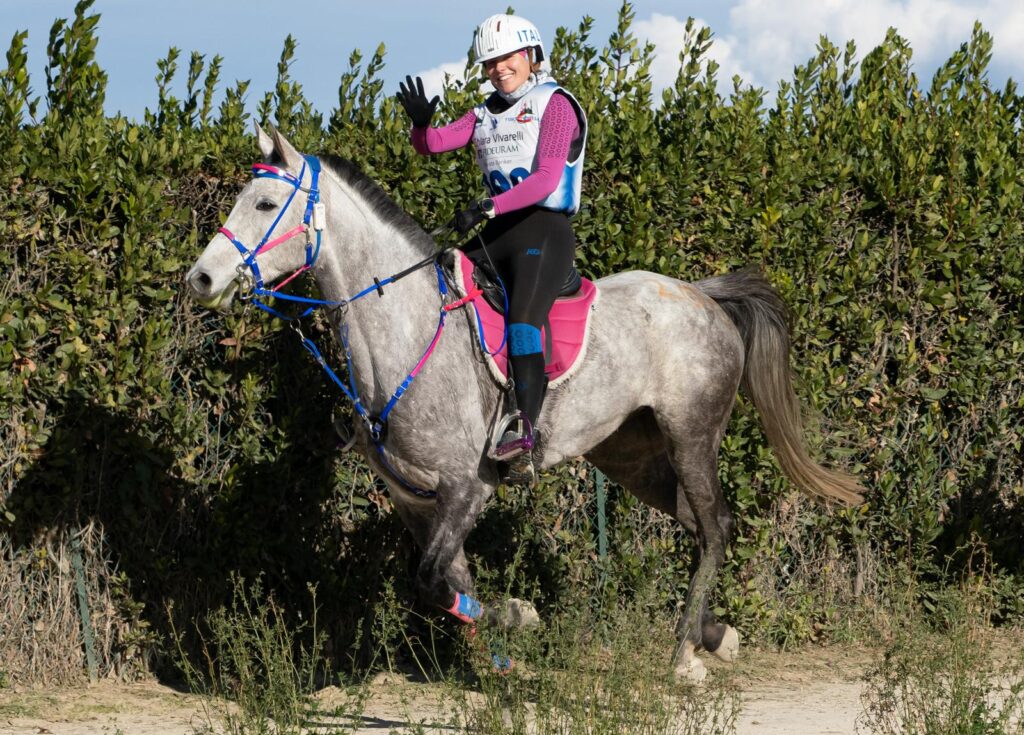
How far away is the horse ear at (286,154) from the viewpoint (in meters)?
5.71

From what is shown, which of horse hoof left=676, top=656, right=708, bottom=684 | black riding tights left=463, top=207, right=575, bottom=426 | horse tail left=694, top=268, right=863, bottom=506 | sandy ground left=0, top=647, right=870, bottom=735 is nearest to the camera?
black riding tights left=463, top=207, right=575, bottom=426

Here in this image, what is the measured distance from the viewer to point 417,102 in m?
6.14

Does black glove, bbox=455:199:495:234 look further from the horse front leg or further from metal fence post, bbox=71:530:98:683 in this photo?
metal fence post, bbox=71:530:98:683

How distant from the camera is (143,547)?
7.00 metres

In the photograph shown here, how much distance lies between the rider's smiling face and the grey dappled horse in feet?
2.47

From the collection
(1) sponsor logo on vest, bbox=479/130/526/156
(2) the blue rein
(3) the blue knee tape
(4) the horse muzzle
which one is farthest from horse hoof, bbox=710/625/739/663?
(4) the horse muzzle

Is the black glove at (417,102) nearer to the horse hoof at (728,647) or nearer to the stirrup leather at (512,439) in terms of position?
the stirrup leather at (512,439)

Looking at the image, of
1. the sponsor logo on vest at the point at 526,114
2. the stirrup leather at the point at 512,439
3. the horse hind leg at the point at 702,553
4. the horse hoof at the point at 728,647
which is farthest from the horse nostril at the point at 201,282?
the horse hoof at the point at 728,647

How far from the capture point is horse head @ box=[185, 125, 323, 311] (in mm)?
5457

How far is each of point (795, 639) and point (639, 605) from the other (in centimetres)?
349

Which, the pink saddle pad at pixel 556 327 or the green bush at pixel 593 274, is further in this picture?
the green bush at pixel 593 274

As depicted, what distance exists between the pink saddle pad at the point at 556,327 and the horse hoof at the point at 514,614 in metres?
1.01

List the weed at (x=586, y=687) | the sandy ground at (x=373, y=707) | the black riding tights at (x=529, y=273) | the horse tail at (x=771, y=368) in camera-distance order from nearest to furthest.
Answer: the weed at (x=586, y=687), the black riding tights at (x=529, y=273), the sandy ground at (x=373, y=707), the horse tail at (x=771, y=368)

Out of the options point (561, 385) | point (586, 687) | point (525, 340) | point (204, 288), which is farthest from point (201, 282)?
point (586, 687)
